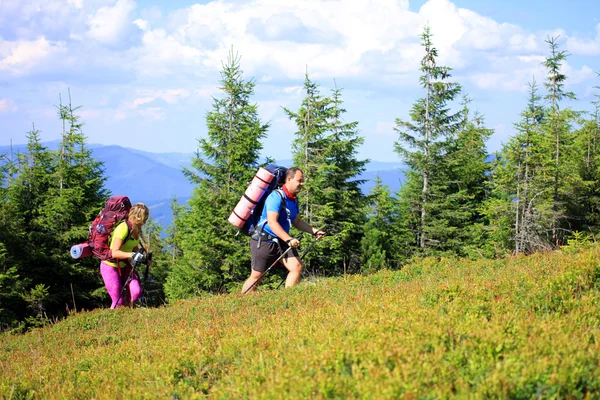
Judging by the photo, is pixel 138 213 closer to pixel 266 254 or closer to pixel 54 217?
pixel 266 254

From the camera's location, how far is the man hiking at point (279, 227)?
8297 millimetres

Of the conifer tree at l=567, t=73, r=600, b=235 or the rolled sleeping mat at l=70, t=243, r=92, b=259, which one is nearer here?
the rolled sleeping mat at l=70, t=243, r=92, b=259

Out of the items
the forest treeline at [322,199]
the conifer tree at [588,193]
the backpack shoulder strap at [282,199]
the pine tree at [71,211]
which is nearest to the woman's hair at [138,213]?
the backpack shoulder strap at [282,199]

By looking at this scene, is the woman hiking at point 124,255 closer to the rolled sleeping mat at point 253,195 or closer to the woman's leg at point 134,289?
the woman's leg at point 134,289

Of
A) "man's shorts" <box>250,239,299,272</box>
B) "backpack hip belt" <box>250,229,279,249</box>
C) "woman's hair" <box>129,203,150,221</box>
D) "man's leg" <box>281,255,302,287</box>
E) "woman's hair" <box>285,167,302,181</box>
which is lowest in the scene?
"man's leg" <box>281,255,302,287</box>

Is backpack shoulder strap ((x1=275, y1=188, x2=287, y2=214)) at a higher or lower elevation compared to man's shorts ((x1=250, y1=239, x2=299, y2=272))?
higher

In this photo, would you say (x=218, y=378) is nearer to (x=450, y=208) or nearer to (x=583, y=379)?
(x=583, y=379)

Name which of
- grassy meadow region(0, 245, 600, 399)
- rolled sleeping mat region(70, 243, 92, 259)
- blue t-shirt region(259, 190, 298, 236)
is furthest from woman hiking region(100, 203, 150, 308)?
blue t-shirt region(259, 190, 298, 236)

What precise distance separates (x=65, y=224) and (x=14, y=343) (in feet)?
69.3

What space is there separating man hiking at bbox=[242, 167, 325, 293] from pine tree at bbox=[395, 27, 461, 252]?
23.9 meters

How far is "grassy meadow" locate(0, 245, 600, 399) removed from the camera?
127 inches

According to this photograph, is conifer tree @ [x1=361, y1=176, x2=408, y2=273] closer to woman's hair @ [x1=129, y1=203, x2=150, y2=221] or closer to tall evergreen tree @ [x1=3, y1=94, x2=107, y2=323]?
tall evergreen tree @ [x1=3, y1=94, x2=107, y2=323]

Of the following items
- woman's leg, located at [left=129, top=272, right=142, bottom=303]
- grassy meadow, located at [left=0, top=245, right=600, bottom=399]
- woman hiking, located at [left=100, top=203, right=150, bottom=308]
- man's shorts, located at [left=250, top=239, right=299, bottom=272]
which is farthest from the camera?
woman's leg, located at [left=129, top=272, right=142, bottom=303]

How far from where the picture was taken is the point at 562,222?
30.0 metres
